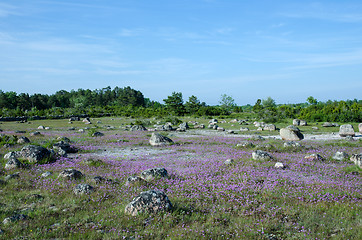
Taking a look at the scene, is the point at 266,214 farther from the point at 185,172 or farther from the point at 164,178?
the point at 185,172

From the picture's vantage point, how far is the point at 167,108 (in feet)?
266

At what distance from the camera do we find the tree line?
5210 centimetres

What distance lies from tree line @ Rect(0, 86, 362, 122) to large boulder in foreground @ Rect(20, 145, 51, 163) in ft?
143

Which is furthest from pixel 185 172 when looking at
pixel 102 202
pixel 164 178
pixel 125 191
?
pixel 102 202

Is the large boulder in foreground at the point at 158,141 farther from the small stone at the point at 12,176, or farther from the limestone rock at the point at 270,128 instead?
the limestone rock at the point at 270,128

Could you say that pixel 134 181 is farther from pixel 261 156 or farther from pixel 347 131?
pixel 347 131

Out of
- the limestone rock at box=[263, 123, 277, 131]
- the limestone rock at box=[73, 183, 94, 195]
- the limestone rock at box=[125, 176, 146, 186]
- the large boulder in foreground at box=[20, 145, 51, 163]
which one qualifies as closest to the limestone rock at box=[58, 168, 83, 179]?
the limestone rock at box=[73, 183, 94, 195]

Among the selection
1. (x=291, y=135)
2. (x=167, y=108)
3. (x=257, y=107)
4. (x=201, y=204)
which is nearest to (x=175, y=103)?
(x=167, y=108)

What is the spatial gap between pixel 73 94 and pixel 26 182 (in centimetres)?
13414

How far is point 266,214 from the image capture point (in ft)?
22.3

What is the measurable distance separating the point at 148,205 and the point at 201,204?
173cm

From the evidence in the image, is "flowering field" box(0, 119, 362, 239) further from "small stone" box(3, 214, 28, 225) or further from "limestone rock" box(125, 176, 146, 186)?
"limestone rock" box(125, 176, 146, 186)

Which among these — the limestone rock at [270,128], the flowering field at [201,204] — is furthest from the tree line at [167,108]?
the flowering field at [201,204]

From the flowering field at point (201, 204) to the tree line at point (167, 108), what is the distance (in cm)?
4211
